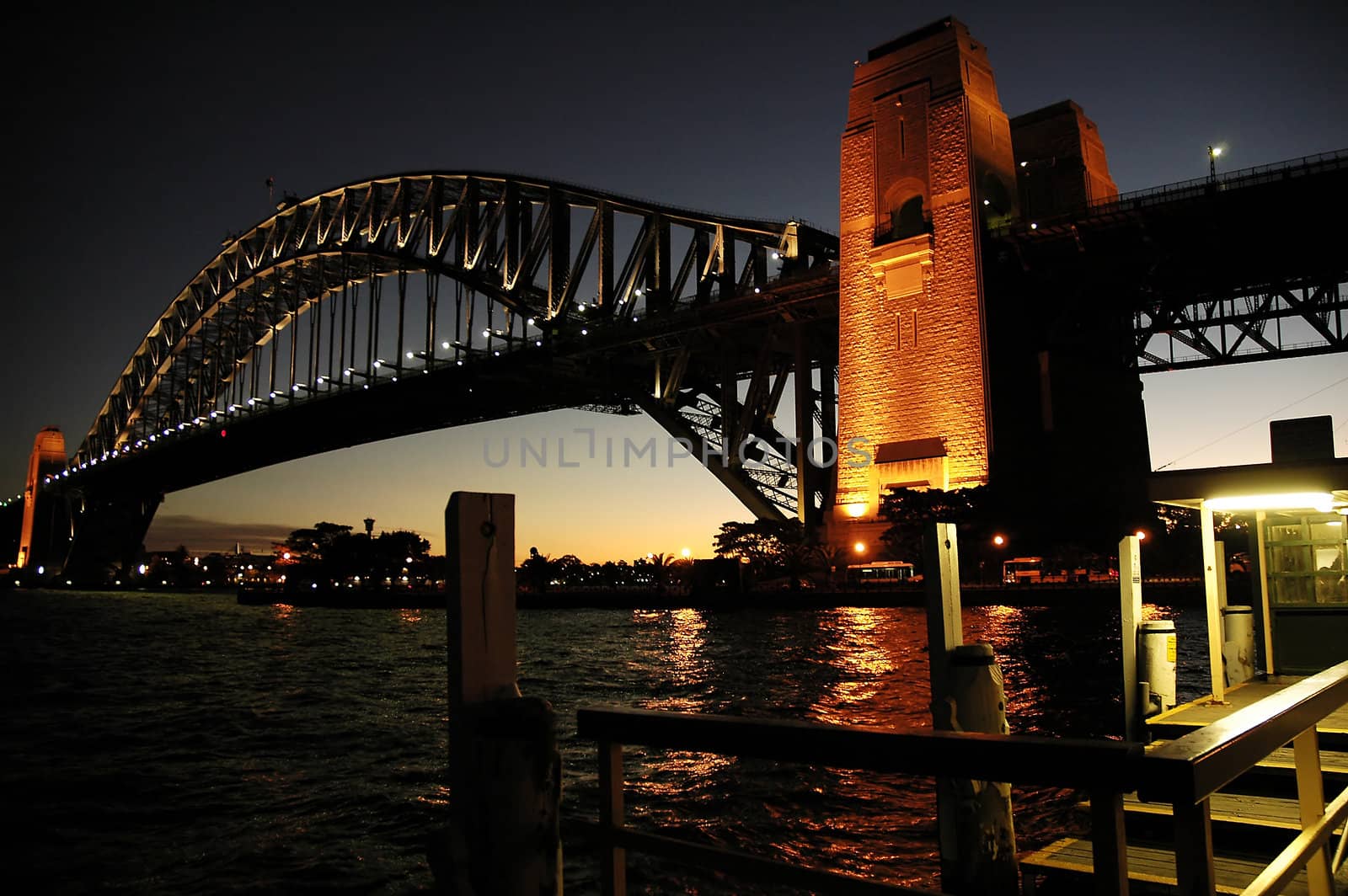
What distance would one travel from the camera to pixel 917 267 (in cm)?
4541

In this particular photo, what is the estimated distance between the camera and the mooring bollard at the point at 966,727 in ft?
15.6

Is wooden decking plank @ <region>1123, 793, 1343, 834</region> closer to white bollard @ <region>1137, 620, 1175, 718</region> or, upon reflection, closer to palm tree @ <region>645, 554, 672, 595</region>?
white bollard @ <region>1137, 620, 1175, 718</region>

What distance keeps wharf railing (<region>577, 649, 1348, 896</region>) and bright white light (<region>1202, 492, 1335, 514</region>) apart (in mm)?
4668

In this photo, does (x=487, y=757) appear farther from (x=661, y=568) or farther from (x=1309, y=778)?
(x=661, y=568)

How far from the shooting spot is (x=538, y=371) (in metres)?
64.2

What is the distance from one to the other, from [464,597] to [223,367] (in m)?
101

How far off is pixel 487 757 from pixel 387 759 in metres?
10.4

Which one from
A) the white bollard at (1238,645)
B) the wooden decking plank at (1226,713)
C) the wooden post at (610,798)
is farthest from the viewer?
the white bollard at (1238,645)

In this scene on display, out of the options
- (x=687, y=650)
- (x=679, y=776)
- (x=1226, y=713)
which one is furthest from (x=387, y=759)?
(x=687, y=650)

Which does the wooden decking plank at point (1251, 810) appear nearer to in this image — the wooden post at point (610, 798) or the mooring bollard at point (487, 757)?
the wooden post at point (610, 798)

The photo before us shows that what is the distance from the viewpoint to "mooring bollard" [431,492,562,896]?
104 inches

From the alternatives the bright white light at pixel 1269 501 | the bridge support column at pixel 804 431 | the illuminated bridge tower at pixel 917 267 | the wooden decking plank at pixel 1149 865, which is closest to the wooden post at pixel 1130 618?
the bright white light at pixel 1269 501

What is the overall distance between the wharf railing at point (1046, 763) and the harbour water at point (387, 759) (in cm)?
37

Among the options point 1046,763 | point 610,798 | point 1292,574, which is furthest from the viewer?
point 1292,574
